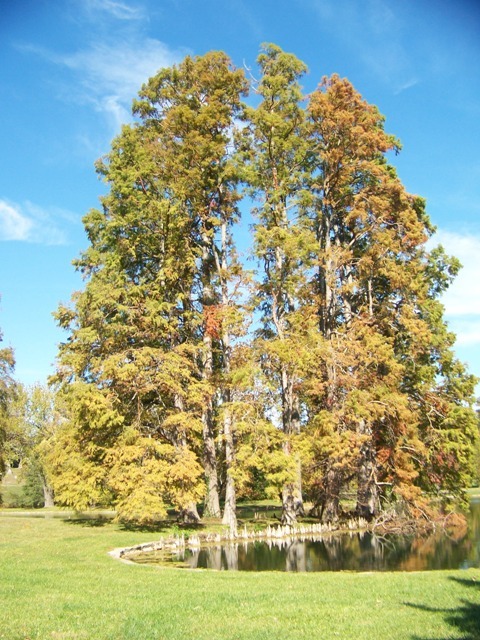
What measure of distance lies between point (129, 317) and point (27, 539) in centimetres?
933

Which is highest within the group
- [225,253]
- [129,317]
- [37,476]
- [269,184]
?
[269,184]

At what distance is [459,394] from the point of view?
80.5 feet

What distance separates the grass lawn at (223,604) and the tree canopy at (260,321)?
29.0ft

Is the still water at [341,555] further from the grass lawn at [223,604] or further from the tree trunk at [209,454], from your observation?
the tree trunk at [209,454]

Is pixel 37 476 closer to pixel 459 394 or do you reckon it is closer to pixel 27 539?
pixel 27 539

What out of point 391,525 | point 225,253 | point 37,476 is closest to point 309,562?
point 391,525

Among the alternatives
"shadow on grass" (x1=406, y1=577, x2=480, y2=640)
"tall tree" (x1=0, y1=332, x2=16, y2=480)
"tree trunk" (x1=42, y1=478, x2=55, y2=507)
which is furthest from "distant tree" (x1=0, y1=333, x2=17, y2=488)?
"shadow on grass" (x1=406, y1=577, x2=480, y2=640)

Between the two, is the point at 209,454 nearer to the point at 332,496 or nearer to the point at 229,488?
the point at 229,488

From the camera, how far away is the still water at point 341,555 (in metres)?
14.6

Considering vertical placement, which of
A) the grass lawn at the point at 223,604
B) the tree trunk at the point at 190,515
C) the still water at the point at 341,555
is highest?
the tree trunk at the point at 190,515

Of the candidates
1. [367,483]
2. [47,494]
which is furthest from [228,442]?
[47,494]

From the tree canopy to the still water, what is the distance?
2.64 m

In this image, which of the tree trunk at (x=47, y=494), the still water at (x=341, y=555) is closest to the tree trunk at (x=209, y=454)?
the still water at (x=341, y=555)

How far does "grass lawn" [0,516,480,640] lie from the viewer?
23.1 feet
